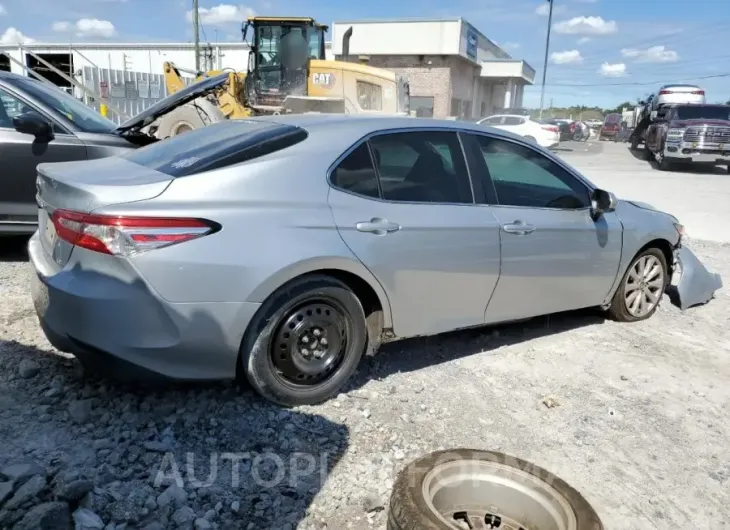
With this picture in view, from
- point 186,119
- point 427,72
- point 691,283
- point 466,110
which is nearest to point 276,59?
point 186,119

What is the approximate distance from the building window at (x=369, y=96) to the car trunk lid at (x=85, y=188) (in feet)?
A: 41.1

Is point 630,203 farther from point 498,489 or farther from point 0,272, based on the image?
point 0,272

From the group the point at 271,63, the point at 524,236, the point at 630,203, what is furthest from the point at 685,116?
the point at 524,236

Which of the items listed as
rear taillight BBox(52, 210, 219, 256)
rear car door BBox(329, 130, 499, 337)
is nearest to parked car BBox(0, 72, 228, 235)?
rear taillight BBox(52, 210, 219, 256)

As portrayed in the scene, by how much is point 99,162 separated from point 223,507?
212cm

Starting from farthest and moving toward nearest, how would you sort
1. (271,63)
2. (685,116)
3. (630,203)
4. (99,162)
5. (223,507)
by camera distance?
1. (685,116)
2. (271,63)
3. (630,203)
4. (99,162)
5. (223,507)

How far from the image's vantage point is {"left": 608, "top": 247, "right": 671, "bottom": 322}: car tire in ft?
16.5

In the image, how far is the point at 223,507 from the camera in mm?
2662

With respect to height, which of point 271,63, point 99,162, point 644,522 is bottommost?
point 644,522

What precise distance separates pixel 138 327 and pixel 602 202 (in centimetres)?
322

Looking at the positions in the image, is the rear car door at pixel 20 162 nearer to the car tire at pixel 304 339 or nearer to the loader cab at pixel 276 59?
the car tire at pixel 304 339

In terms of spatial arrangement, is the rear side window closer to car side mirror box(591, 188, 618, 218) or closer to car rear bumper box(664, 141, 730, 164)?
car side mirror box(591, 188, 618, 218)

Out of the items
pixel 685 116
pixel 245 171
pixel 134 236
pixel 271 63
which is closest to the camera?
pixel 134 236

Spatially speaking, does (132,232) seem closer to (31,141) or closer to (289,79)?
(31,141)
